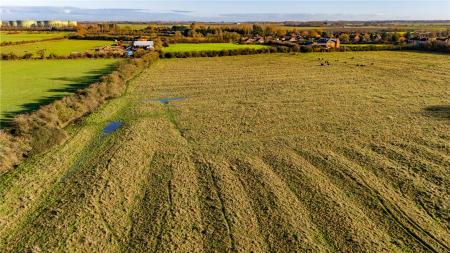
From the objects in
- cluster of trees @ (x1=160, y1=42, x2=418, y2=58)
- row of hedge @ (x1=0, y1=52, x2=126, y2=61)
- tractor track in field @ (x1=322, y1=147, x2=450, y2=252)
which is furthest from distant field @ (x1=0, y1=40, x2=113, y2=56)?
tractor track in field @ (x1=322, y1=147, x2=450, y2=252)

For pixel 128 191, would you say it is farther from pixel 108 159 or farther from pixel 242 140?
pixel 242 140

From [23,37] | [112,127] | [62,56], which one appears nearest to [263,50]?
[62,56]

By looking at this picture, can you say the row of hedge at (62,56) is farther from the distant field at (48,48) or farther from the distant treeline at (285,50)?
the distant treeline at (285,50)

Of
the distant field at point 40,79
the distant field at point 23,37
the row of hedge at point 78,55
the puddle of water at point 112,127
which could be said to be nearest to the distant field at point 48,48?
the row of hedge at point 78,55

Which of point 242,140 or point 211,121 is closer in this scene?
point 242,140

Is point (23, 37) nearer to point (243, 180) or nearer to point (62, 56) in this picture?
point (62, 56)

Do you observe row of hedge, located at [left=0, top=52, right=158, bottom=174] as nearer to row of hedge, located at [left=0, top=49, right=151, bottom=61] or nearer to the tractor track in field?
the tractor track in field

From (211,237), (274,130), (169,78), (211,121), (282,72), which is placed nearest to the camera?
(211,237)

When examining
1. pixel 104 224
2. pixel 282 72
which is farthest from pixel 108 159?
pixel 282 72
